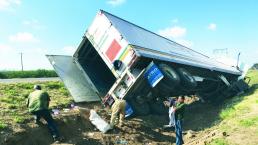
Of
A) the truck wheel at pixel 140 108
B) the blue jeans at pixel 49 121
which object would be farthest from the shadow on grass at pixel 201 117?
the blue jeans at pixel 49 121

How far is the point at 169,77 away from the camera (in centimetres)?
1098

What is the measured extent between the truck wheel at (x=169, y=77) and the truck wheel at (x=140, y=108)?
0.99 meters

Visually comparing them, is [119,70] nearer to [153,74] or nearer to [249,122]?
[153,74]

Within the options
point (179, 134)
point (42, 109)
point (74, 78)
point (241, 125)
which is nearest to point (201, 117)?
point (241, 125)

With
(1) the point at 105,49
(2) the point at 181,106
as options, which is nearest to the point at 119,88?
(1) the point at 105,49

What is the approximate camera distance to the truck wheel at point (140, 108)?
434 inches

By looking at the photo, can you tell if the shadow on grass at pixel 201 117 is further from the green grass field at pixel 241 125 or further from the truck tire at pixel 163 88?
the truck tire at pixel 163 88

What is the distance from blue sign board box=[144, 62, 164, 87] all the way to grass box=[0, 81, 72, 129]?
100 inches

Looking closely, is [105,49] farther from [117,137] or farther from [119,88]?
[117,137]

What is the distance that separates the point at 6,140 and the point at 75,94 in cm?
361

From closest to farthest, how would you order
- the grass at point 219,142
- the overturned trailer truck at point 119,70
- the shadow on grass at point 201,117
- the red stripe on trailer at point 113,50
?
the grass at point 219,142
the overturned trailer truck at point 119,70
the red stripe on trailer at point 113,50
the shadow on grass at point 201,117

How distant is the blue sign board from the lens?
1027cm

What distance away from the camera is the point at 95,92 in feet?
38.2

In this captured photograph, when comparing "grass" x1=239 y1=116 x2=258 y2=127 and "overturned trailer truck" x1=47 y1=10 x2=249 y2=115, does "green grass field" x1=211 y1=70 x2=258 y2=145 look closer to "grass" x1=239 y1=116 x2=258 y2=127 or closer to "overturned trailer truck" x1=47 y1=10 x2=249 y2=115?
"grass" x1=239 y1=116 x2=258 y2=127
